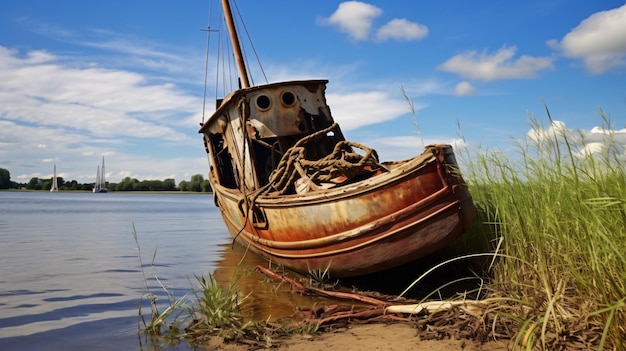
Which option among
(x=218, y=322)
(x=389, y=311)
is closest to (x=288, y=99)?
(x=389, y=311)

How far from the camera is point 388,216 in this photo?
5.42 meters

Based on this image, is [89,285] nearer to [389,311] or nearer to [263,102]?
[263,102]

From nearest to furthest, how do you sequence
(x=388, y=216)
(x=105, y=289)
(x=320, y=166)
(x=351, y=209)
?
(x=388, y=216)
(x=351, y=209)
(x=320, y=166)
(x=105, y=289)

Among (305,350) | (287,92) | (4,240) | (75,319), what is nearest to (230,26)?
(287,92)

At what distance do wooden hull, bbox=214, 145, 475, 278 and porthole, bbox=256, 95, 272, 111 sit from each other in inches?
116

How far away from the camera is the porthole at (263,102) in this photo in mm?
8641

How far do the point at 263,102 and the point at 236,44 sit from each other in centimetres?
539

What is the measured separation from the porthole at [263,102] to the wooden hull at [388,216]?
295 cm

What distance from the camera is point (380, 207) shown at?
17.9 ft

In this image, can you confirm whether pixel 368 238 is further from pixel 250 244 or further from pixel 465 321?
pixel 250 244


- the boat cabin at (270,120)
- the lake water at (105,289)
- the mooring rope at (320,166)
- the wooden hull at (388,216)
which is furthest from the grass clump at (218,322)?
the boat cabin at (270,120)

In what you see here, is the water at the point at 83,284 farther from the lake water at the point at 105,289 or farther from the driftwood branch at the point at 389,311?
the driftwood branch at the point at 389,311

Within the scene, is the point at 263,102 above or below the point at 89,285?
above

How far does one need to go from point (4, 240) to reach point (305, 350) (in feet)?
40.1
